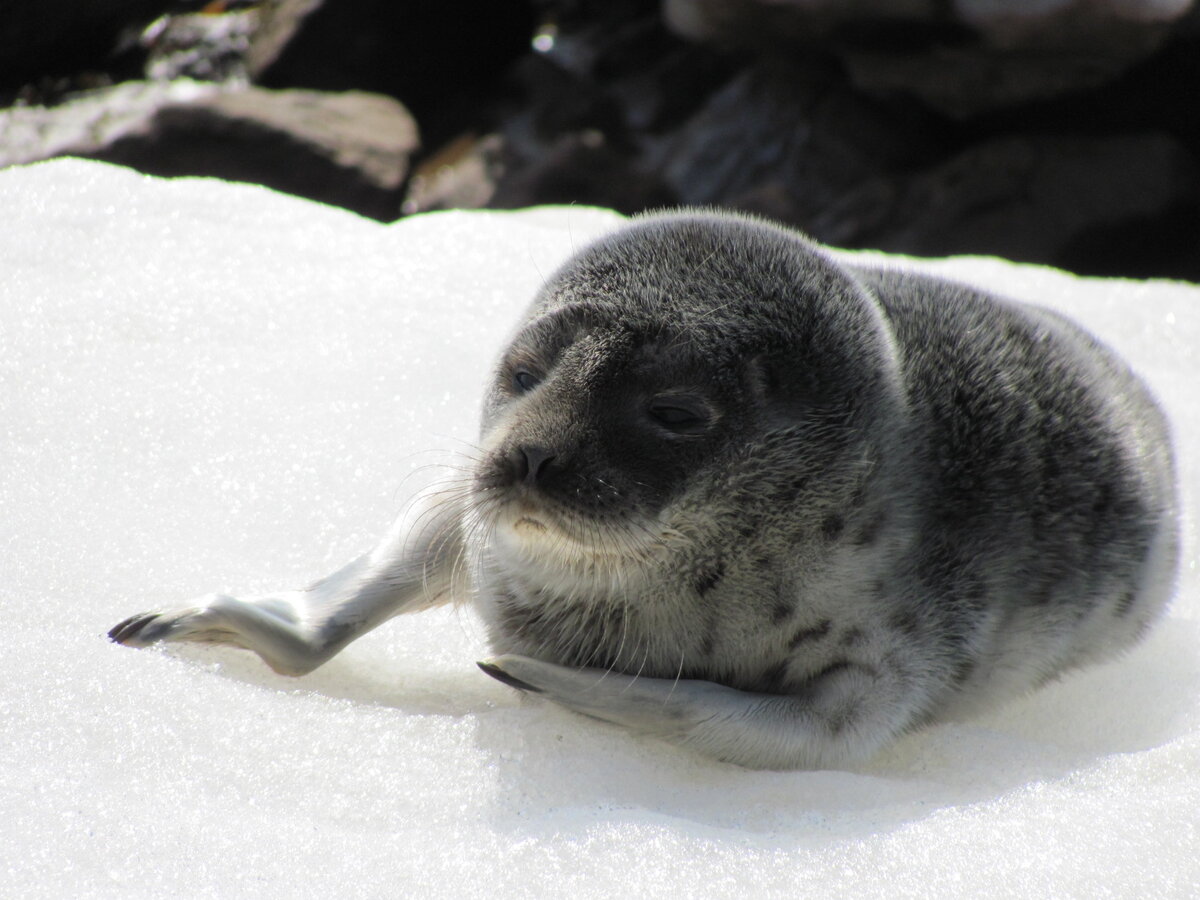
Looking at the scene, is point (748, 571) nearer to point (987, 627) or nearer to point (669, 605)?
point (669, 605)

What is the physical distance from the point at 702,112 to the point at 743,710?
29.4 feet

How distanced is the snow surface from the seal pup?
0.44 feet

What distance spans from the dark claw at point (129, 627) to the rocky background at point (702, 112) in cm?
714

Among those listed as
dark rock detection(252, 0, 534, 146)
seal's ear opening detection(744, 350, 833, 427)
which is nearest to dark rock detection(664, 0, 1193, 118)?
dark rock detection(252, 0, 534, 146)

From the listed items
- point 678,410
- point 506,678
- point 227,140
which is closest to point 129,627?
point 506,678

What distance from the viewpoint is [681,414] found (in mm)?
2762

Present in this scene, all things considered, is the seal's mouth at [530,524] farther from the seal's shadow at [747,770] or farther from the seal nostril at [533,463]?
the seal's shadow at [747,770]

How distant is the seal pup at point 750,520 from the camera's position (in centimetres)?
273

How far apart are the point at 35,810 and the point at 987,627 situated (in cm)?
210

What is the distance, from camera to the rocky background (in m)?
9.45

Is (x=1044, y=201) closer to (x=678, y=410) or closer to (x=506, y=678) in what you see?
(x=678, y=410)

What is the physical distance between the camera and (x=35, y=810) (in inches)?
84.2

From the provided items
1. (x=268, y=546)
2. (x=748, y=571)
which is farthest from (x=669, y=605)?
(x=268, y=546)

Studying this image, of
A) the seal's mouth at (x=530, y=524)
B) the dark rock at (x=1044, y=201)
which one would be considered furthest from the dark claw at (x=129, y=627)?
the dark rock at (x=1044, y=201)
